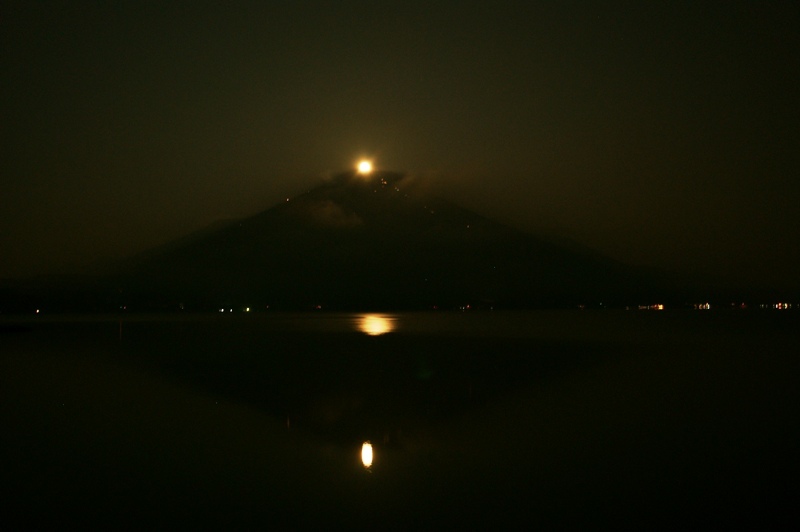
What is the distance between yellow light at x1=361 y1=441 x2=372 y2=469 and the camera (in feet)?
32.5

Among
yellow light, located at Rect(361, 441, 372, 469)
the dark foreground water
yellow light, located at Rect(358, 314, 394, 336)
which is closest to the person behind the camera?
the dark foreground water

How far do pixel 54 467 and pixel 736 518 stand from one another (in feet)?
26.3

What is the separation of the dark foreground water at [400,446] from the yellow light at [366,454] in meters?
0.13

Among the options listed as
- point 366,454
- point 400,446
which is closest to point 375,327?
point 400,446

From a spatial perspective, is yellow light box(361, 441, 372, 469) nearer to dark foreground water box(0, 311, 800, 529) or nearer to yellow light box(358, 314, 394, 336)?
dark foreground water box(0, 311, 800, 529)

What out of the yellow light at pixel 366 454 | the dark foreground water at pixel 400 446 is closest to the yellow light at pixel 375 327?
the dark foreground water at pixel 400 446

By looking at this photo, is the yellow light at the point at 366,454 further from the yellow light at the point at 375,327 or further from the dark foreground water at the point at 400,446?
the yellow light at the point at 375,327

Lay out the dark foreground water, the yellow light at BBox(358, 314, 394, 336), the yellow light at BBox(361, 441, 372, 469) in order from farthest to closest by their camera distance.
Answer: the yellow light at BBox(358, 314, 394, 336) → the yellow light at BBox(361, 441, 372, 469) → the dark foreground water

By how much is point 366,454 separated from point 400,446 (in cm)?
64

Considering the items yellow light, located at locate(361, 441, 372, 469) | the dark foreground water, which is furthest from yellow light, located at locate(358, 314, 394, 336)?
yellow light, located at locate(361, 441, 372, 469)

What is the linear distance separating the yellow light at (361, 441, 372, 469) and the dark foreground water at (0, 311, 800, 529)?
13 cm

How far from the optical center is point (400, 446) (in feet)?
35.9

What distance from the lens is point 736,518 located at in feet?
25.2

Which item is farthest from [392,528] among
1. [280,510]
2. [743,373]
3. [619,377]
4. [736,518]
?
[743,373]
